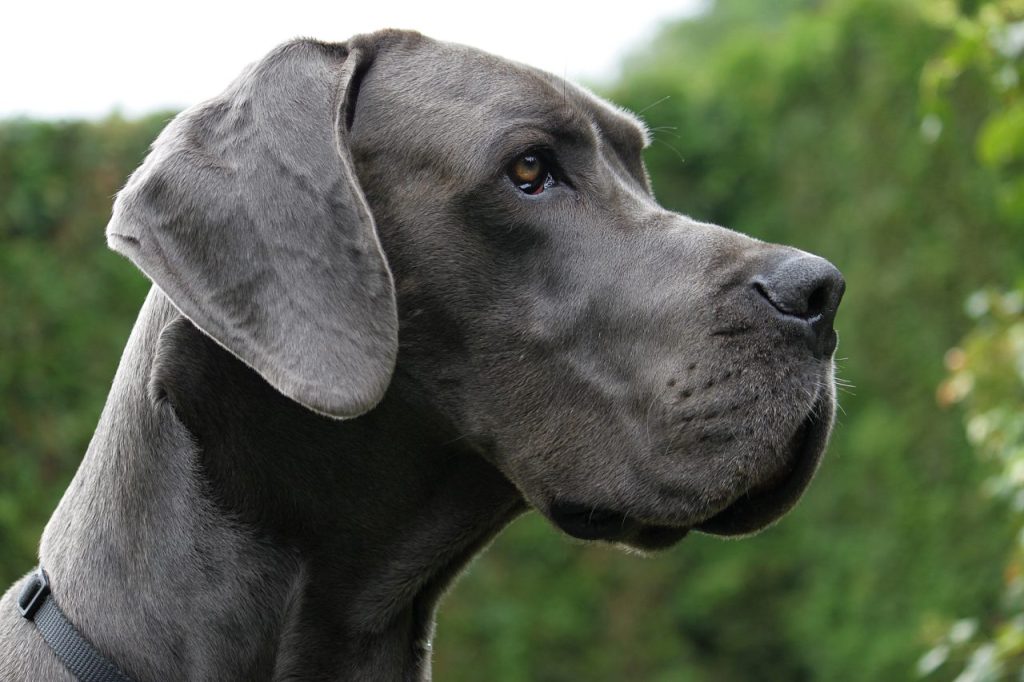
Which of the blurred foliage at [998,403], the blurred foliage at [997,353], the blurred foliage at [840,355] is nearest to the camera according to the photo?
the blurred foliage at [997,353]

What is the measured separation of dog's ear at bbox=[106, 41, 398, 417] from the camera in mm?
2658

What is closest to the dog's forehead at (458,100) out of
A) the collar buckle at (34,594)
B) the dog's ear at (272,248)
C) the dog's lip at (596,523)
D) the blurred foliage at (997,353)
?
the dog's ear at (272,248)

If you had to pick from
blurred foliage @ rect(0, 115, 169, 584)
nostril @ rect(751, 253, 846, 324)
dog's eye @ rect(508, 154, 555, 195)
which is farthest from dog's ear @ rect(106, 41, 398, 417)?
blurred foliage @ rect(0, 115, 169, 584)

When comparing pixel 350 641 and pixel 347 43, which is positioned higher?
pixel 347 43

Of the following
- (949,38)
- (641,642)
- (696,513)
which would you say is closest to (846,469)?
(641,642)

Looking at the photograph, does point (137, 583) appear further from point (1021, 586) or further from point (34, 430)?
point (34, 430)

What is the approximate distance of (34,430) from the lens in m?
7.14

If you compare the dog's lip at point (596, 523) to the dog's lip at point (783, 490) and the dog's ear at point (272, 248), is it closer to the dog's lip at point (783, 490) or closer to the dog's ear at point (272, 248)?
the dog's lip at point (783, 490)

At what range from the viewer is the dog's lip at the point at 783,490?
114 inches

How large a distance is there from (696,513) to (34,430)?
522 cm

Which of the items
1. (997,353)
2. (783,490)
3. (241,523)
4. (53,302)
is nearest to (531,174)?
(783,490)

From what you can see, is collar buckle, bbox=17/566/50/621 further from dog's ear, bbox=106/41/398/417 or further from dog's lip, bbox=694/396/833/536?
dog's lip, bbox=694/396/833/536

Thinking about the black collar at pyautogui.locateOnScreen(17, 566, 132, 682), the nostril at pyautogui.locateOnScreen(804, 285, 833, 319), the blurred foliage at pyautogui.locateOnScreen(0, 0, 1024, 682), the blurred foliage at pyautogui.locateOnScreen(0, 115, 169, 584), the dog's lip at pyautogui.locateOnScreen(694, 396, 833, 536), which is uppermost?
the nostril at pyautogui.locateOnScreen(804, 285, 833, 319)

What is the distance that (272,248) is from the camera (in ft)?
8.90
